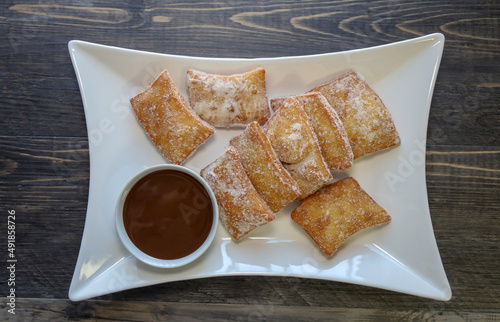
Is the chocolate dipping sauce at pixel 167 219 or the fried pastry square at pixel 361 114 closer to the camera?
the chocolate dipping sauce at pixel 167 219

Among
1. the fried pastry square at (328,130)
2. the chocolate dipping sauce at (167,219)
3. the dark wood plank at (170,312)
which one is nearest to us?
the chocolate dipping sauce at (167,219)

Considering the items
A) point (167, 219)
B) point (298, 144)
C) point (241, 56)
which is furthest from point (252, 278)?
point (241, 56)

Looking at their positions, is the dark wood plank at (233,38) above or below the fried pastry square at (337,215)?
above

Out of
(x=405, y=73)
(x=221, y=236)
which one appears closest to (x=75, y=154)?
(x=221, y=236)

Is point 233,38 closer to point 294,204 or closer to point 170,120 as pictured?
point 170,120

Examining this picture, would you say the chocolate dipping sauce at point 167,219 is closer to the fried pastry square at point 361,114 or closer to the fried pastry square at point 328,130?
the fried pastry square at point 328,130

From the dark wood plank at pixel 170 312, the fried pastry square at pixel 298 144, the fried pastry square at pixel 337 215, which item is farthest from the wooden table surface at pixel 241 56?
the fried pastry square at pixel 298 144
